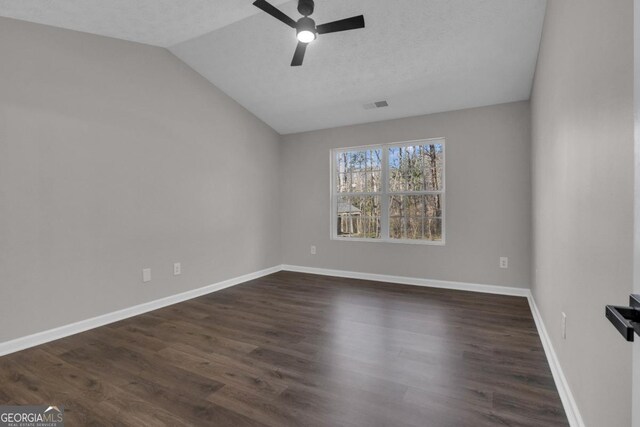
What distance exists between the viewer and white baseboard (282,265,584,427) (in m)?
1.60

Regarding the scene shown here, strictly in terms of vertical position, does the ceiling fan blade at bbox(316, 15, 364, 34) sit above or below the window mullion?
above

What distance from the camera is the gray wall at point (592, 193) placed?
0.97 meters

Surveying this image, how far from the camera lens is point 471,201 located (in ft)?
13.1

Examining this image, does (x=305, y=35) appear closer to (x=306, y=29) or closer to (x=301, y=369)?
(x=306, y=29)

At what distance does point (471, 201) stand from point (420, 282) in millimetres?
1270

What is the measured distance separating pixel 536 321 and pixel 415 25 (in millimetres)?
2890

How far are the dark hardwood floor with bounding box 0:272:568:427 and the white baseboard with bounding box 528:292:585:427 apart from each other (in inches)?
1.7

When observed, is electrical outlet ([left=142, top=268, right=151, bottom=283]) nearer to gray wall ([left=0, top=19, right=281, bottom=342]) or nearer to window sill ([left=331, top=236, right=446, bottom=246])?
gray wall ([left=0, top=19, right=281, bottom=342])

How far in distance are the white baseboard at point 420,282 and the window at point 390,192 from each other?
53cm

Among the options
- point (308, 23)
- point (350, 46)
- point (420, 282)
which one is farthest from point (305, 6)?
point (420, 282)

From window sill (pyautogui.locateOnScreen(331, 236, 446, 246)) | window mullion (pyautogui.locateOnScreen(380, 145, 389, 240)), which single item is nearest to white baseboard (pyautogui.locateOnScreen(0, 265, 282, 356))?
window sill (pyautogui.locateOnScreen(331, 236, 446, 246))

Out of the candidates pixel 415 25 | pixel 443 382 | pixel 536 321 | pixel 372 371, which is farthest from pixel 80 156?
pixel 536 321

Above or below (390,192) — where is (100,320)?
below

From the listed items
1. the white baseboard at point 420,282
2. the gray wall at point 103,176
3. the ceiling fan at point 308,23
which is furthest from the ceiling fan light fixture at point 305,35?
the white baseboard at point 420,282
